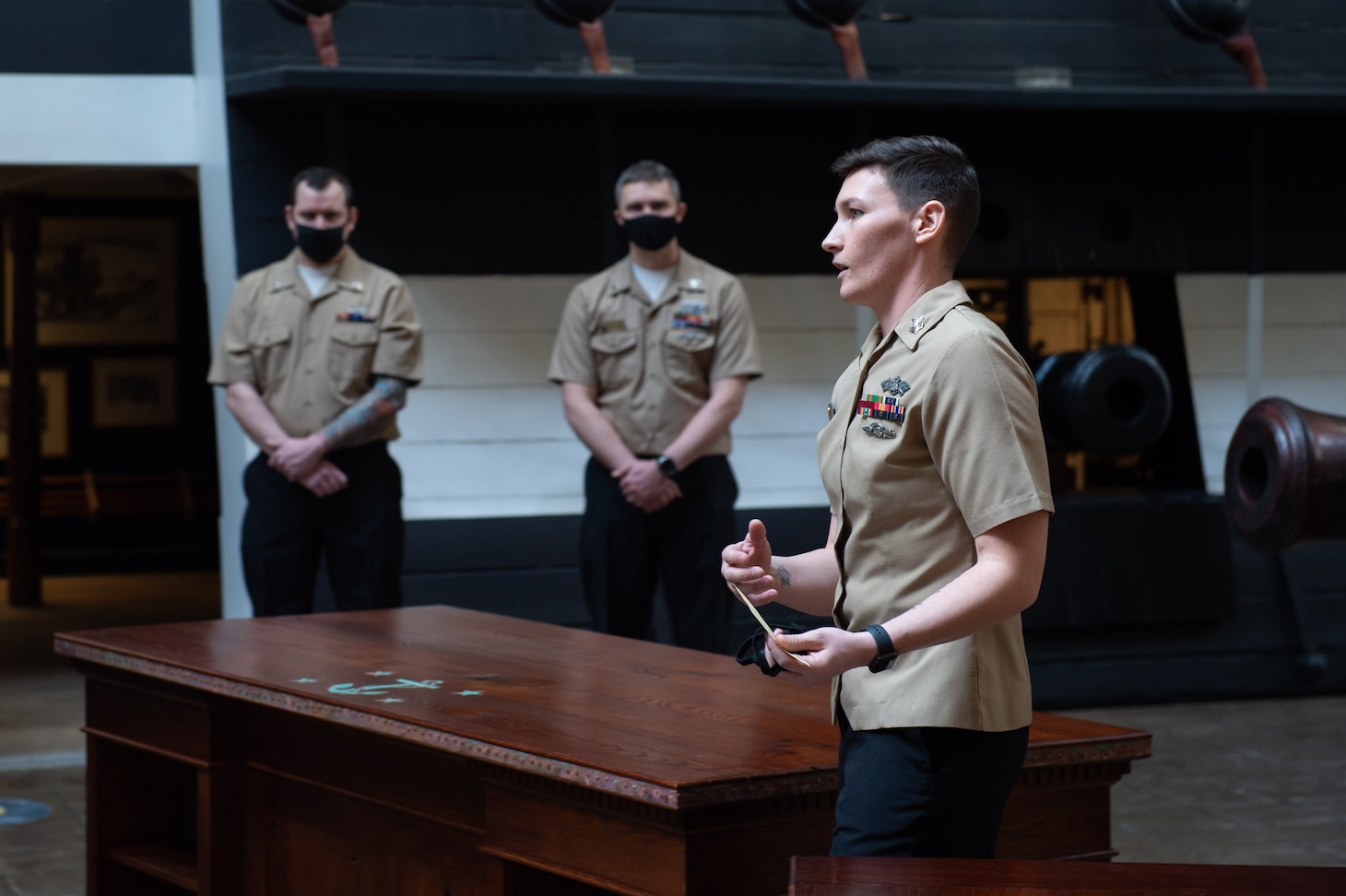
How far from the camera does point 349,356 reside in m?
4.76

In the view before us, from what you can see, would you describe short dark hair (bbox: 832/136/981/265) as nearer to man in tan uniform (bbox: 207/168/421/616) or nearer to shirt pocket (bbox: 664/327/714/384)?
shirt pocket (bbox: 664/327/714/384)

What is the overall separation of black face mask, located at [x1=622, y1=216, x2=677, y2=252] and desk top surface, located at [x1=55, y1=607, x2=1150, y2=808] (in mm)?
1421

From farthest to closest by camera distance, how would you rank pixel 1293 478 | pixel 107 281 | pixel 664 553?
pixel 107 281 < pixel 664 553 < pixel 1293 478

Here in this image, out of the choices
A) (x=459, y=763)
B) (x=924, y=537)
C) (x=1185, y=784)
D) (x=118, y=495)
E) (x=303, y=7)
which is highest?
(x=303, y=7)

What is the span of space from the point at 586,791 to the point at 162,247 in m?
9.76

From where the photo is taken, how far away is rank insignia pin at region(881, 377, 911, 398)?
196 cm

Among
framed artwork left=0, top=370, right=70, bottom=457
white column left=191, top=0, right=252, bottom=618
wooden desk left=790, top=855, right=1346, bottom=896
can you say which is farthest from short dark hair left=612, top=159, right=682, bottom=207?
framed artwork left=0, top=370, right=70, bottom=457

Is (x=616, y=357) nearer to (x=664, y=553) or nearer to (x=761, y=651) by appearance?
(x=664, y=553)

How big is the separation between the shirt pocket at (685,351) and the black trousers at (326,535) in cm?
82

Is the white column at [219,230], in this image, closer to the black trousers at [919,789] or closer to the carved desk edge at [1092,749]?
the carved desk edge at [1092,749]

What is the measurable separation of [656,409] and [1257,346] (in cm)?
267

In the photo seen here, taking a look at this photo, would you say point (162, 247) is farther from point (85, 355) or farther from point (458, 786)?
point (458, 786)

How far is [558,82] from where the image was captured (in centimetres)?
538

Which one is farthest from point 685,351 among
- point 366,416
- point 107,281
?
point 107,281
